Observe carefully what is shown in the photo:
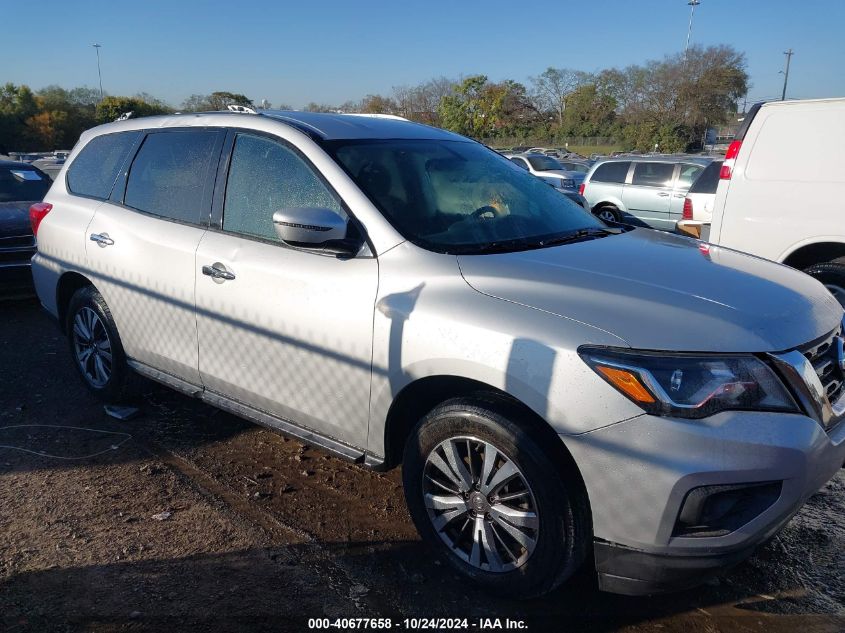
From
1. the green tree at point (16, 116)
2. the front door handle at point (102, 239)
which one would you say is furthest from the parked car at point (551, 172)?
the green tree at point (16, 116)

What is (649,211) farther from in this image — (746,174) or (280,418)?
(280,418)

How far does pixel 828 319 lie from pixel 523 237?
132 centimetres

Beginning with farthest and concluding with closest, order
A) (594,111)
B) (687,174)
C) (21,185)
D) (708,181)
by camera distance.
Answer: (594,111), (687,174), (708,181), (21,185)

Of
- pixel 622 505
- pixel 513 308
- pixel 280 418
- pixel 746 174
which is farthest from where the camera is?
pixel 746 174

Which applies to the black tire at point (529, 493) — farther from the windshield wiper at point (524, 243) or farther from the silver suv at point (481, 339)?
the windshield wiper at point (524, 243)

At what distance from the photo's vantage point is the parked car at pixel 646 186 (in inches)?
510

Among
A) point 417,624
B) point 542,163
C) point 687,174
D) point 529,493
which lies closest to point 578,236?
point 529,493

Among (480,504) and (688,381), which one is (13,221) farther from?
(688,381)

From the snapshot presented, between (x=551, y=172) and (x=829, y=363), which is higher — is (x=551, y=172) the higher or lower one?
the lower one

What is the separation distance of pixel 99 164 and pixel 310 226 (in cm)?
259

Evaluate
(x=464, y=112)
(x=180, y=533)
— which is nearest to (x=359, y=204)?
(x=180, y=533)

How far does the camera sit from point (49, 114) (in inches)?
2215

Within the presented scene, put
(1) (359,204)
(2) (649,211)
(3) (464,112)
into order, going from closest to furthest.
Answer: (1) (359,204)
(2) (649,211)
(3) (464,112)

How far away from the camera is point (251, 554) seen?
9.87 ft
